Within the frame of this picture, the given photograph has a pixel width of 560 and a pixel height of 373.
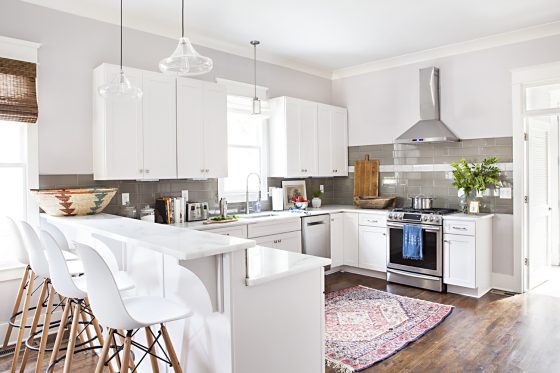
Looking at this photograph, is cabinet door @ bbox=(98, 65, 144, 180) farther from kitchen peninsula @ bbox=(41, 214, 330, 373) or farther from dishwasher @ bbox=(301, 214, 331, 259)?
dishwasher @ bbox=(301, 214, 331, 259)

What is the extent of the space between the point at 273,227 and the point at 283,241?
0.23m

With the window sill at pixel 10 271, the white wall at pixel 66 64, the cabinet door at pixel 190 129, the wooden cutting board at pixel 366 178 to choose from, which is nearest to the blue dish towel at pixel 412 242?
the wooden cutting board at pixel 366 178

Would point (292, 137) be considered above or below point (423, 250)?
above

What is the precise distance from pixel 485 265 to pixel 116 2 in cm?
458

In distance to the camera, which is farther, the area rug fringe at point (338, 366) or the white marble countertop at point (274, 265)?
the area rug fringe at point (338, 366)

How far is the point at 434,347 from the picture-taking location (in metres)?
3.32

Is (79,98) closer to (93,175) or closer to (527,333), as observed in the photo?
(93,175)

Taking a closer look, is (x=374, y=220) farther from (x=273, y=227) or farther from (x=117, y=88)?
(x=117, y=88)

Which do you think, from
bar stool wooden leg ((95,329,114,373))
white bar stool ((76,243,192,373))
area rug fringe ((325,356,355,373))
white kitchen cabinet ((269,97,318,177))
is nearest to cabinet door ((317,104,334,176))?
white kitchen cabinet ((269,97,318,177))

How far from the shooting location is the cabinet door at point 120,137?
371 cm

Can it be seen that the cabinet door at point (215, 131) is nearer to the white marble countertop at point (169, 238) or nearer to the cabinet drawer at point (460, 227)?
the white marble countertop at point (169, 238)

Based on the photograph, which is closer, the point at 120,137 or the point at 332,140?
the point at 120,137

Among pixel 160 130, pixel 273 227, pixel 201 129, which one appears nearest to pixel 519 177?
pixel 273 227

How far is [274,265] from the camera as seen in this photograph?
2.14 metres
